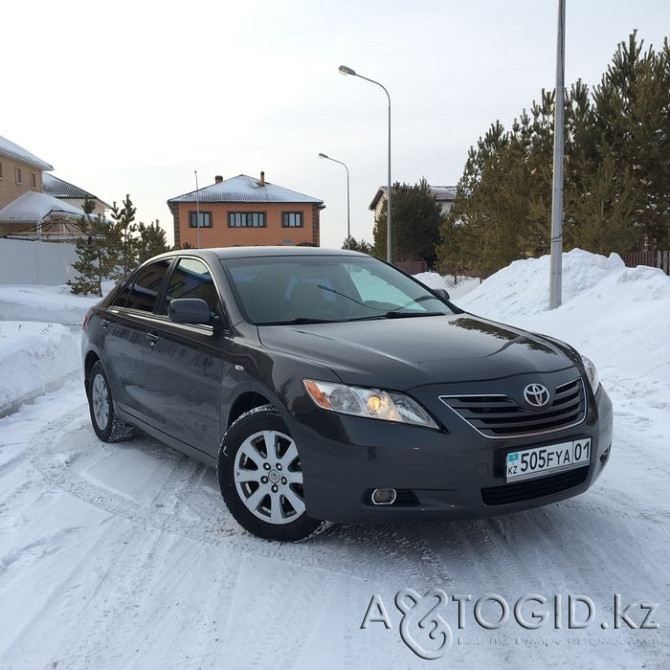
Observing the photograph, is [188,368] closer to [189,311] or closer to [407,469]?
[189,311]

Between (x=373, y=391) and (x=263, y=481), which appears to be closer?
(x=373, y=391)

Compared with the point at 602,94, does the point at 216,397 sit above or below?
below

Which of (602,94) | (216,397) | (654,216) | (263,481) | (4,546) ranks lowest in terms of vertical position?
(4,546)

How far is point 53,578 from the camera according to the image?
3230mm

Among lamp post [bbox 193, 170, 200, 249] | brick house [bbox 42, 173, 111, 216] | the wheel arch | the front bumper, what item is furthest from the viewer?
brick house [bbox 42, 173, 111, 216]

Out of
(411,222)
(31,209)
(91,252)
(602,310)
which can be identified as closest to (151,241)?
(31,209)

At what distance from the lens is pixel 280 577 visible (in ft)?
10.6

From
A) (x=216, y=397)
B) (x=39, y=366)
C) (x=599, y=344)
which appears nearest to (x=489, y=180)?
(x=599, y=344)

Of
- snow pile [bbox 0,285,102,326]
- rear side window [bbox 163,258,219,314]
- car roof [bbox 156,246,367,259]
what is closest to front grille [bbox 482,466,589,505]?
rear side window [bbox 163,258,219,314]

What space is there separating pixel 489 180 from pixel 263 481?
24.8m

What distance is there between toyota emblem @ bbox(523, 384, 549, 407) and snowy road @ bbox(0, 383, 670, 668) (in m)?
0.76

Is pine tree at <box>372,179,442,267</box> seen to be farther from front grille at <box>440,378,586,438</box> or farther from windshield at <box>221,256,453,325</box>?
front grille at <box>440,378,586,438</box>

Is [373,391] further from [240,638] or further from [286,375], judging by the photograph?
[240,638]

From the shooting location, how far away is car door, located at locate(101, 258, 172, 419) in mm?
5016
